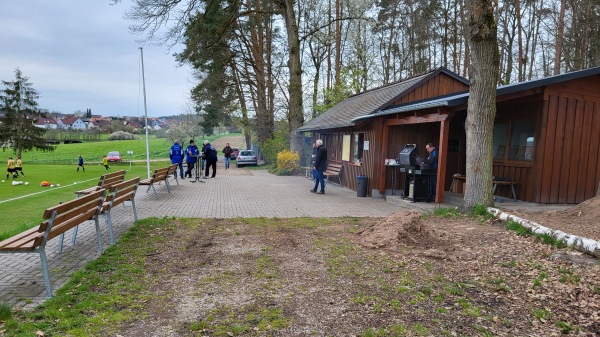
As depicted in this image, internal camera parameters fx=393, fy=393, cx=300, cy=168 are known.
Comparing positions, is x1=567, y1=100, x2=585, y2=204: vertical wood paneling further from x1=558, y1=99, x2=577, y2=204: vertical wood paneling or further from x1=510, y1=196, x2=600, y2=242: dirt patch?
x1=510, y1=196, x2=600, y2=242: dirt patch

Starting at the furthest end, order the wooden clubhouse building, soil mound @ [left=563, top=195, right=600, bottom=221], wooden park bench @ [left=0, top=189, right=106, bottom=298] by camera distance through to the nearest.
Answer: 1. the wooden clubhouse building
2. soil mound @ [left=563, top=195, right=600, bottom=221]
3. wooden park bench @ [left=0, top=189, right=106, bottom=298]

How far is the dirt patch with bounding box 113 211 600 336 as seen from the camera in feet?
11.3

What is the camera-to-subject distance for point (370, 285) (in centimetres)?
439

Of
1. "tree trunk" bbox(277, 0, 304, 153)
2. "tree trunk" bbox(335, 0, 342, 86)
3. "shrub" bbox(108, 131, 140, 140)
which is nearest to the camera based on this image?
"tree trunk" bbox(277, 0, 304, 153)

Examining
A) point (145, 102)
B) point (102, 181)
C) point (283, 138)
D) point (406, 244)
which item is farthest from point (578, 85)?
point (283, 138)

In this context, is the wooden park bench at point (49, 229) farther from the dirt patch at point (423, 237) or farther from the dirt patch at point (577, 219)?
the dirt patch at point (577, 219)

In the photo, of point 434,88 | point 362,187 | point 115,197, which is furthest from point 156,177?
point 434,88

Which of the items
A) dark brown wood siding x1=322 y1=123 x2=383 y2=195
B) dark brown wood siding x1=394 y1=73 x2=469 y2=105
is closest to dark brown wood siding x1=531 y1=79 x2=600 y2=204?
dark brown wood siding x1=322 y1=123 x2=383 y2=195

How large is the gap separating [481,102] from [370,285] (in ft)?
17.8

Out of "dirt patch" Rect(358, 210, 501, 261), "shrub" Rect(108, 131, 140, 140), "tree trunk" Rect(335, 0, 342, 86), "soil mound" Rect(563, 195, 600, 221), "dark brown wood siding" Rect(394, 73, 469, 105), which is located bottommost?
"dirt patch" Rect(358, 210, 501, 261)

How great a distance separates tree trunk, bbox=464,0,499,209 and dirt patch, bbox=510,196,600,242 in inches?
37.6

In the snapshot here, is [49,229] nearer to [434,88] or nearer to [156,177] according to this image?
[156,177]

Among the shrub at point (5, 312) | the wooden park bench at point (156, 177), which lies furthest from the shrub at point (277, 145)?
the shrub at point (5, 312)

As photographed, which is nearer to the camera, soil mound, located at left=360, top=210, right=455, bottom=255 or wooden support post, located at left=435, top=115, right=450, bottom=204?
soil mound, located at left=360, top=210, right=455, bottom=255
